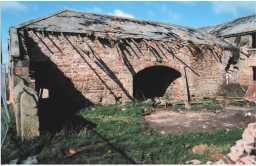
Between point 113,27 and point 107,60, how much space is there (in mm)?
2058

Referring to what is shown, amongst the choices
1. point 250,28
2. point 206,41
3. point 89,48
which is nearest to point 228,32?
point 250,28

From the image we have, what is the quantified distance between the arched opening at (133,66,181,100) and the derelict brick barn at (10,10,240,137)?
55 millimetres

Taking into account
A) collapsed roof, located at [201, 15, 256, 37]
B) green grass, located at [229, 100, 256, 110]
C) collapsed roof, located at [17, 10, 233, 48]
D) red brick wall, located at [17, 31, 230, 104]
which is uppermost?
collapsed roof, located at [201, 15, 256, 37]

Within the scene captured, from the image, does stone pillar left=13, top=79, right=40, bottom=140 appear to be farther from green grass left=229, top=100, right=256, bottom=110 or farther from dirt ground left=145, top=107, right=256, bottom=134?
green grass left=229, top=100, right=256, bottom=110

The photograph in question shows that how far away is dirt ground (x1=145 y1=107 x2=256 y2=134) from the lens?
31.4 ft

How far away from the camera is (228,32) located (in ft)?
72.0

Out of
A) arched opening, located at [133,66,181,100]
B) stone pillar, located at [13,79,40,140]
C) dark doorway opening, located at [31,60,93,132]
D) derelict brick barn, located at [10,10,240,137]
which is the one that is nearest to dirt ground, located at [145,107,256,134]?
derelict brick barn, located at [10,10,240,137]

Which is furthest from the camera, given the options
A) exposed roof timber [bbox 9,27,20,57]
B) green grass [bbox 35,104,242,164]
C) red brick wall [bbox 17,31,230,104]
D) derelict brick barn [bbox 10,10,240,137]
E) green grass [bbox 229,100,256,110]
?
green grass [bbox 229,100,256,110]

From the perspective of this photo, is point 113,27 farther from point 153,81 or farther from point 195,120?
point 195,120

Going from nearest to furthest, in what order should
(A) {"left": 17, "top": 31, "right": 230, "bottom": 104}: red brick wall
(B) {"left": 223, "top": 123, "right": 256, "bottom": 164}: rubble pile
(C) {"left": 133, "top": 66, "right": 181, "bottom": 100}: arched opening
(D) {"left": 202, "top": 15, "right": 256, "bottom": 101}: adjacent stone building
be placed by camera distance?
1. (B) {"left": 223, "top": 123, "right": 256, "bottom": 164}: rubble pile
2. (A) {"left": 17, "top": 31, "right": 230, "bottom": 104}: red brick wall
3. (C) {"left": 133, "top": 66, "right": 181, "bottom": 100}: arched opening
4. (D) {"left": 202, "top": 15, "right": 256, "bottom": 101}: adjacent stone building

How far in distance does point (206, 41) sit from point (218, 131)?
9837 millimetres

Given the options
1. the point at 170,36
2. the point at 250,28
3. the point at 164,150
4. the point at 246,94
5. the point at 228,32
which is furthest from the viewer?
the point at 228,32

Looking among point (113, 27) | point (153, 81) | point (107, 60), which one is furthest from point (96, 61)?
point (153, 81)

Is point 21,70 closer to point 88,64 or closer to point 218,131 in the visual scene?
point 88,64
